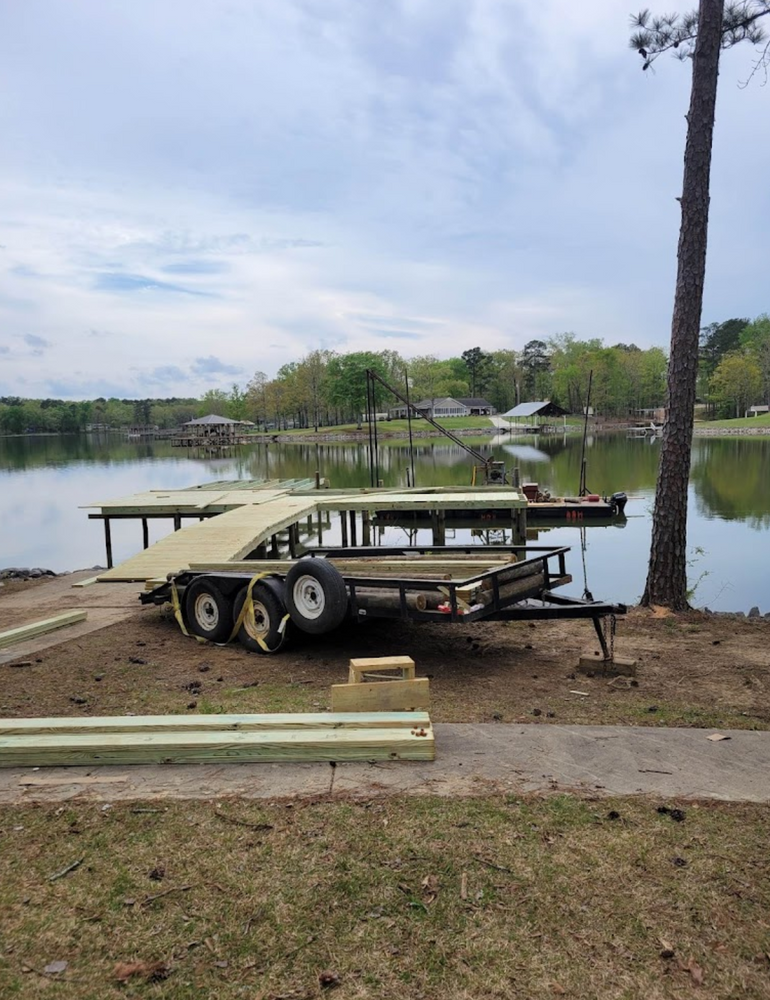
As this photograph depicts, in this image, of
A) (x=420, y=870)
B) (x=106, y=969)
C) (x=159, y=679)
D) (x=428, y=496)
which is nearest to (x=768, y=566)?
(x=428, y=496)

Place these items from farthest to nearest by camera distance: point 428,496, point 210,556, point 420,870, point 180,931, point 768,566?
point 428,496
point 768,566
point 210,556
point 420,870
point 180,931

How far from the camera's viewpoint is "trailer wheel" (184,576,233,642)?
7.90 metres

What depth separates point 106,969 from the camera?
101 inches

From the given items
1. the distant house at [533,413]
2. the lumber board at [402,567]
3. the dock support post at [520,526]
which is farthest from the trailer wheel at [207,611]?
the distant house at [533,413]

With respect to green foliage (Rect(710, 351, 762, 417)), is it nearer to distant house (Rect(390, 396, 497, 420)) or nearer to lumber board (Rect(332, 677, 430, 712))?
distant house (Rect(390, 396, 497, 420))

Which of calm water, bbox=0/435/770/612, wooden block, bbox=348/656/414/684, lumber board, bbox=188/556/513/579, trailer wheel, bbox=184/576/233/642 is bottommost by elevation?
calm water, bbox=0/435/770/612

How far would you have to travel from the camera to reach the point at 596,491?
34469mm

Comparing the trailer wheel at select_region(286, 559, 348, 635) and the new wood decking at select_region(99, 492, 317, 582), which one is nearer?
the trailer wheel at select_region(286, 559, 348, 635)

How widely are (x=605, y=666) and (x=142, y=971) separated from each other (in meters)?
5.01

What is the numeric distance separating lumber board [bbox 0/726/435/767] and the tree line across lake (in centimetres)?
9570

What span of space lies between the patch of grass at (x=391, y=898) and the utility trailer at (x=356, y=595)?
9.60 ft

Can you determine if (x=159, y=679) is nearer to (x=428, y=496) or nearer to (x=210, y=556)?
(x=210, y=556)

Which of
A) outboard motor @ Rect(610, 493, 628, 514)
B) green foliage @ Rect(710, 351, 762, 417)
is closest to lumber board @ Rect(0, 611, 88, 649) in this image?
outboard motor @ Rect(610, 493, 628, 514)

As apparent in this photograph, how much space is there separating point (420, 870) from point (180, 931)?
1028mm
